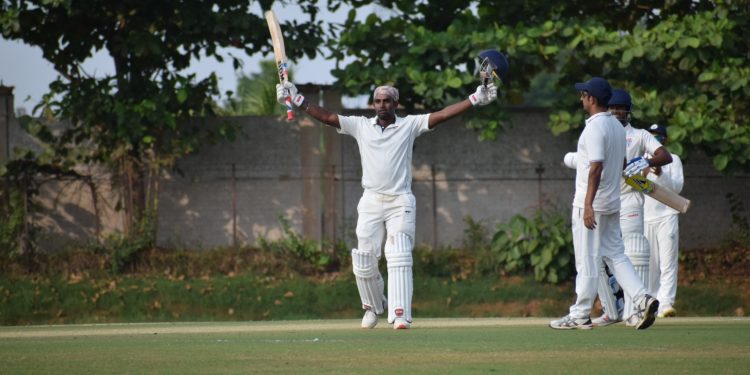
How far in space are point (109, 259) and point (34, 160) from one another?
1.71 meters

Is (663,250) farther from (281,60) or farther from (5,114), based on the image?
(5,114)

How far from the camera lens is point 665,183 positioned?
42.2 feet

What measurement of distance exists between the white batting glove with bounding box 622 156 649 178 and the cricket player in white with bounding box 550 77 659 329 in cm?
58

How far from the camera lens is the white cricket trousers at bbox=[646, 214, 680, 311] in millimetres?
13328

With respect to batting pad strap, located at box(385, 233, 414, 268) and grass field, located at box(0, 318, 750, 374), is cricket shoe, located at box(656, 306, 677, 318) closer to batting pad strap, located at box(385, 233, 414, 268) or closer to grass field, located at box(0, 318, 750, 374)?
grass field, located at box(0, 318, 750, 374)

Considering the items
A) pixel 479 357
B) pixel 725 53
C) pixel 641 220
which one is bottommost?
pixel 479 357

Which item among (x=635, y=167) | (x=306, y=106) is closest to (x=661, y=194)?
(x=635, y=167)

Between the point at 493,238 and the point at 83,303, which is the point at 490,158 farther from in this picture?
the point at 83,303

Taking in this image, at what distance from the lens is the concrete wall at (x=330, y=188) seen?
18.7 m

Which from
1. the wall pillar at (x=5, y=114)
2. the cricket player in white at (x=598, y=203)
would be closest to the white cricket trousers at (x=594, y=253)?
the cricket player in white at (x=598, y=203)

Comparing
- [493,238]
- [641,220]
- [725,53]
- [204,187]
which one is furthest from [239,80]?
[641,220]

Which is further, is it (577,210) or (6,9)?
(6,9)

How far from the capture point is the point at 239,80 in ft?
68.1

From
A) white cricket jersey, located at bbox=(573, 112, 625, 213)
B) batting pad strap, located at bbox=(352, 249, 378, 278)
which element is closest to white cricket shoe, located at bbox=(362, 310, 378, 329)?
batting pad strap, located at bbox=(352, 249, 378, 278)
